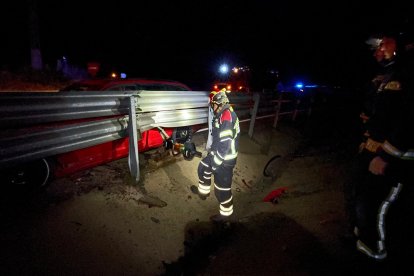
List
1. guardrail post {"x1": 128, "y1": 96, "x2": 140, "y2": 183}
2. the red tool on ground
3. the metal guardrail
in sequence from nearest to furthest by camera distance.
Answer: the metal guardrail
guardrail post {"x1": 128, "y1": 96, "x2": 140, "y2": 183}
the red tool on ground

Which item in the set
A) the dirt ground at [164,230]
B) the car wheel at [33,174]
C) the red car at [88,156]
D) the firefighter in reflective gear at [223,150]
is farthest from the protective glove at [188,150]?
the car wheel at [33,174]

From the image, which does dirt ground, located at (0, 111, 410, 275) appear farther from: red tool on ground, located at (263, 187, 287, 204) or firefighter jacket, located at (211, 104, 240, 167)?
firefighter jacket, located at (211, 104, 240, 167)

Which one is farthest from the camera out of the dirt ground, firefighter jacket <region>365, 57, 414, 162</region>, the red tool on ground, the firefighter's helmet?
the red tool on ground

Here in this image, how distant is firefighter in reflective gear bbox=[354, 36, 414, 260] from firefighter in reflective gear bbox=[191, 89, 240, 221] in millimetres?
1620

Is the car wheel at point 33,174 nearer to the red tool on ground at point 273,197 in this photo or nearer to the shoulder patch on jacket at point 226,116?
the shoulder patch on jacket at point 226,116

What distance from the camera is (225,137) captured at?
3.63 m

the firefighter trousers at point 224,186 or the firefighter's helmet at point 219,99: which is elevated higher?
the firefighter's helmet at point 219,99

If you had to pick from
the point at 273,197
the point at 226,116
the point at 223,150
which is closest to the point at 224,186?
the point at 223,150

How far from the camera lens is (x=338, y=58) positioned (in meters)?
34.8

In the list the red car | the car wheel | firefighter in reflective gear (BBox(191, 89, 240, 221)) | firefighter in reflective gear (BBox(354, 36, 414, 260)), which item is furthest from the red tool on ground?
the car wheel

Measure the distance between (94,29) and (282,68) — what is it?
897 inches

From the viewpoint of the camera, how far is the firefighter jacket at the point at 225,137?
364cm

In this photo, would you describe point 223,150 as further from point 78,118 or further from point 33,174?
point 33,174

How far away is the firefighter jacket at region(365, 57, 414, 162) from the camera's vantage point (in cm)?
230
